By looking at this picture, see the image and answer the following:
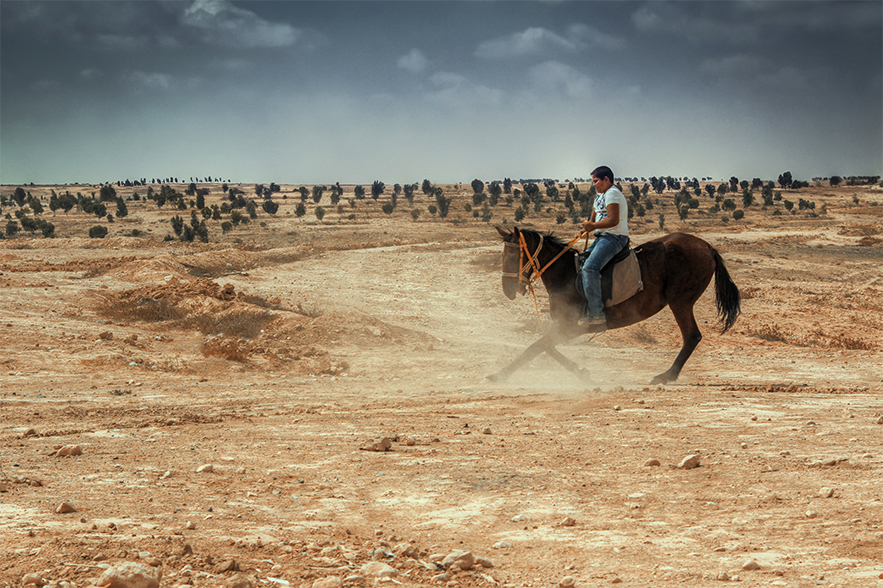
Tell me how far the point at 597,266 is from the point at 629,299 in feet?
2.88

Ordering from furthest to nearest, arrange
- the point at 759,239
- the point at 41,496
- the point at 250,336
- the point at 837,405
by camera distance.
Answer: the point at 759,239 → the point at 250,336 → the point at 837,405 → the point at 41,496

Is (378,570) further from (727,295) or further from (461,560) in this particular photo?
(727,295)

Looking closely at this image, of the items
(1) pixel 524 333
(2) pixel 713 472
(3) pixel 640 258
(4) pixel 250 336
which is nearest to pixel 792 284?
(1) pixel 524 333

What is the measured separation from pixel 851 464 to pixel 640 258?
549 centimetres

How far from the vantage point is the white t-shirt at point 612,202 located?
1002 centimetres

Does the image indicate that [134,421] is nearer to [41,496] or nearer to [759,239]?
[41,496]

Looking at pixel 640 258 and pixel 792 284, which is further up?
pixel 640 258

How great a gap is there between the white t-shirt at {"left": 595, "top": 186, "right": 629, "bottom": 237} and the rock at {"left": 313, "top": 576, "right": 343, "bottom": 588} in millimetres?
7608

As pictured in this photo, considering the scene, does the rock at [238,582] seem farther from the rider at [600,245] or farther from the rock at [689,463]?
the rider at [600,245]

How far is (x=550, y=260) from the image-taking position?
10656 mm

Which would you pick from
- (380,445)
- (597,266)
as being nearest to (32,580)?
(380,445)

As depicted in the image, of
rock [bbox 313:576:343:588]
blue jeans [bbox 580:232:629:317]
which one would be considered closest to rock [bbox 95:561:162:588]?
rock [bbox 313:576:343:588]

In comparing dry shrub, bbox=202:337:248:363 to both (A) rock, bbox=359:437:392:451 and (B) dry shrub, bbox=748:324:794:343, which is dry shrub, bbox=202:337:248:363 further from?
(B) dry shrub, bbox=748:324:794:343

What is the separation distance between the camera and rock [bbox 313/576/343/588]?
12.2 ft
